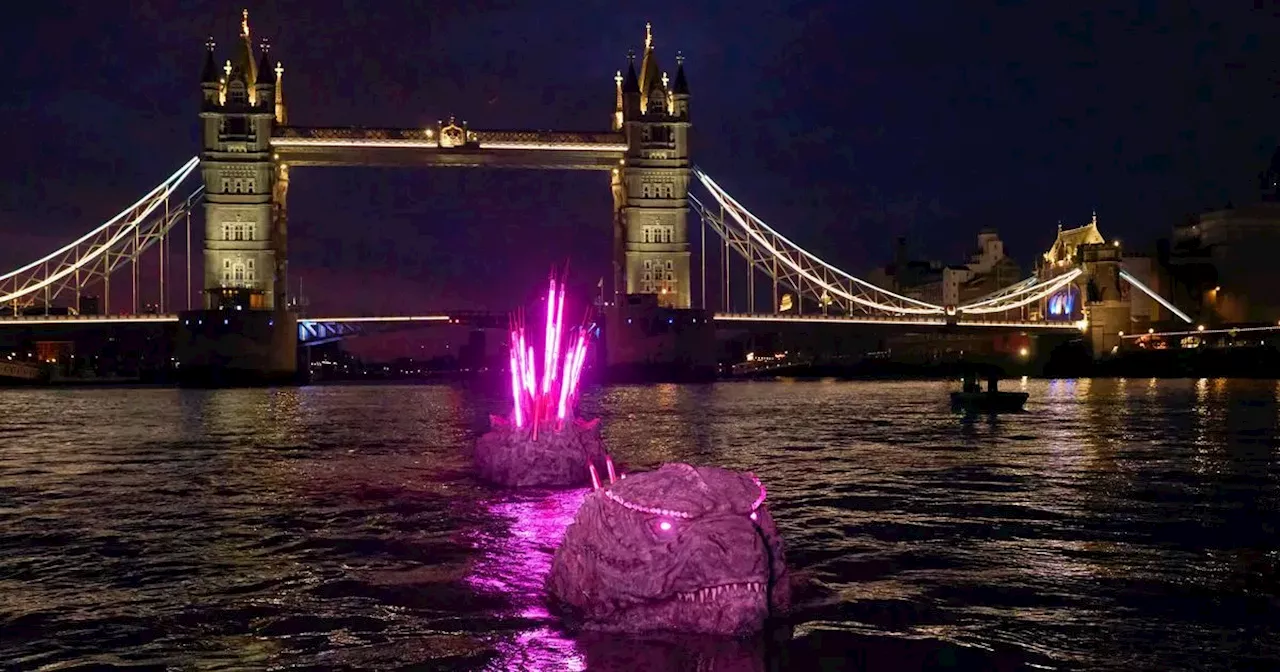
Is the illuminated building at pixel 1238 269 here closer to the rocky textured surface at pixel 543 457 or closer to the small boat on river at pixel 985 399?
the small boat on river at pixel 985 399

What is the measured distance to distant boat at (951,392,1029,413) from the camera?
3209 cm

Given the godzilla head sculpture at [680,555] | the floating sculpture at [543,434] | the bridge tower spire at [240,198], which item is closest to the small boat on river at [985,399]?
the floating sculpture at [543,434]

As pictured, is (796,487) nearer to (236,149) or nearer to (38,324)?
(38,324)

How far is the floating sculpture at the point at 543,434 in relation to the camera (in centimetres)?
1438

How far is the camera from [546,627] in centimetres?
727

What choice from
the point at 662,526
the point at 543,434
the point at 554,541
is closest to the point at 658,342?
the point at 543,434

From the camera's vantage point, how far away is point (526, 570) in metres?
9.10

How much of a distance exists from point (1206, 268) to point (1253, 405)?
6102cm

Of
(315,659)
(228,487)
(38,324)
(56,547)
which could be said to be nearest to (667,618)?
(315,659)

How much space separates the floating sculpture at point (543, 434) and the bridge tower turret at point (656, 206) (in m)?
66.3

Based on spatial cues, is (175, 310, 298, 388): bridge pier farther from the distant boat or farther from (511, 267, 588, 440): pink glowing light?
(511, 267, 588, 440): pink glowing light

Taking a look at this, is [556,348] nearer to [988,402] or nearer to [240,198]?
[988,402]

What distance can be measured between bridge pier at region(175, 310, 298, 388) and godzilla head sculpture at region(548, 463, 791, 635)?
67093mm

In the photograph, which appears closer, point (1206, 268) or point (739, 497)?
point (739, 497)
